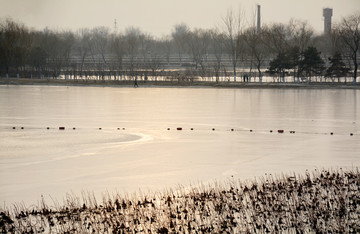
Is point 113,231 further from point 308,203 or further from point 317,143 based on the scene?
point 317,143

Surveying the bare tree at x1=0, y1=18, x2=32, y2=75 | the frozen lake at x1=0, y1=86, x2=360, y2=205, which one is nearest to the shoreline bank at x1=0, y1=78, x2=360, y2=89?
the bare tree at x1=0, y1=18, x2=32, y2=75

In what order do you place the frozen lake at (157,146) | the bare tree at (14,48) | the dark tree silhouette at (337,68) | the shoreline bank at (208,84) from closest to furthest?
the frozen lake at (157,146) < the shoreline bank at (208,84) < the dark tree silhouette at (337,68) < the bare tree at (14,48)

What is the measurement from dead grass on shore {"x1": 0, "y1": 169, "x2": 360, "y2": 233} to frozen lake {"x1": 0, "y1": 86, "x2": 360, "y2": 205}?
3.28 feet

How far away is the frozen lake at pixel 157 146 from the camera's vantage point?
538 inches

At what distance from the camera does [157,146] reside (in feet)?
61.5

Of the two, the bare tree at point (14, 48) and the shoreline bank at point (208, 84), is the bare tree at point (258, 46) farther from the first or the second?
the bare tree at point (14, 48)

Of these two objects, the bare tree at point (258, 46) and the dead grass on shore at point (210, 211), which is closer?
the dead grass on shore at point (210, 211)

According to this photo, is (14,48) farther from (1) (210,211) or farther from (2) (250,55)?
(1) (210,211)

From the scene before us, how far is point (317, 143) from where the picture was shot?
1888 cm

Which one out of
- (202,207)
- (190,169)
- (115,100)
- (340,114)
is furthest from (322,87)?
(202,207)

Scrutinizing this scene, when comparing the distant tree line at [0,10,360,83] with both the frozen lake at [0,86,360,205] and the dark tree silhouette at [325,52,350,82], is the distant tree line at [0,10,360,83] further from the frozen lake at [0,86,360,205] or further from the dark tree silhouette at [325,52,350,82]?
the frozen lake at [0,86,360,205]

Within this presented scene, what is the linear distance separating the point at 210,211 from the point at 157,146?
7980 millimetres

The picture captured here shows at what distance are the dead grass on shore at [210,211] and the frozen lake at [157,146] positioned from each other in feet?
3.28

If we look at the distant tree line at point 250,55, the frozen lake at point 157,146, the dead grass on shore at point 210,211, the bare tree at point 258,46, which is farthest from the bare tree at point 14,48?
the dead grass on shore at point 210,211
